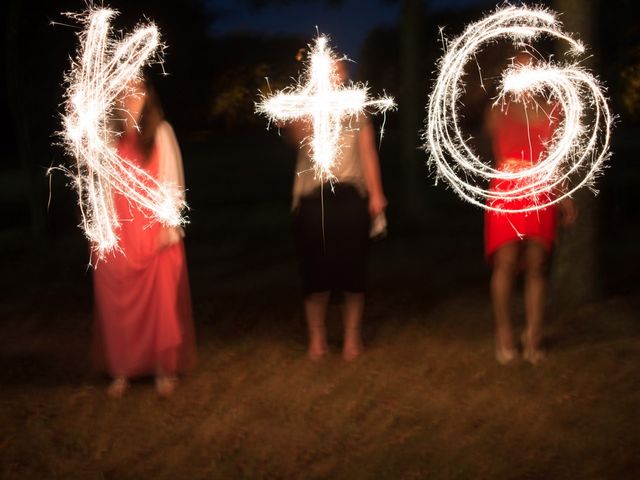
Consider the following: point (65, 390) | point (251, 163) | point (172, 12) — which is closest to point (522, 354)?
point (65, 390)

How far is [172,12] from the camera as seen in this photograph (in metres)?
17.1

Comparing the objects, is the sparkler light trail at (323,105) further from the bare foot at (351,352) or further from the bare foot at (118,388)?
the bare foot at (118,388)

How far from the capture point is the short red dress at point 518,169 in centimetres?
561

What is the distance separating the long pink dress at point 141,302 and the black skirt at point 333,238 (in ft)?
2.84

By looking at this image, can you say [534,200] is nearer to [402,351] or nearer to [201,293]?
[402,351]

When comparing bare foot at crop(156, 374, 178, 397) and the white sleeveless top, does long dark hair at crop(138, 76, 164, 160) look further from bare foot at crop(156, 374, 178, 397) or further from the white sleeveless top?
bare foot at crop(156, 374, 178, 397)

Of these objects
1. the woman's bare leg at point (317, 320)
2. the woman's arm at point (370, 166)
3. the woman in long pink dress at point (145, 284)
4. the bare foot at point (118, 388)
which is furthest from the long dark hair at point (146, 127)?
the woman's bare leg at point (317, 320)

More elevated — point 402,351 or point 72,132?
point 72,132

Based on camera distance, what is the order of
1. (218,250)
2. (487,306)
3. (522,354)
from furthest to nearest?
1. (218,250)
2. (487,306)
3. (522,354)

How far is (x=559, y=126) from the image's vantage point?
21.0ft

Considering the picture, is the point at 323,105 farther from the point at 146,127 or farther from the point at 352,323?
the point at 352,323

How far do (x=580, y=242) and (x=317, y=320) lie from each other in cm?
223

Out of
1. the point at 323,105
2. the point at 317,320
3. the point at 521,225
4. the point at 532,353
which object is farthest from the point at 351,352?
the point at 323,105

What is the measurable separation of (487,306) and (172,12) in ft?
37.6
